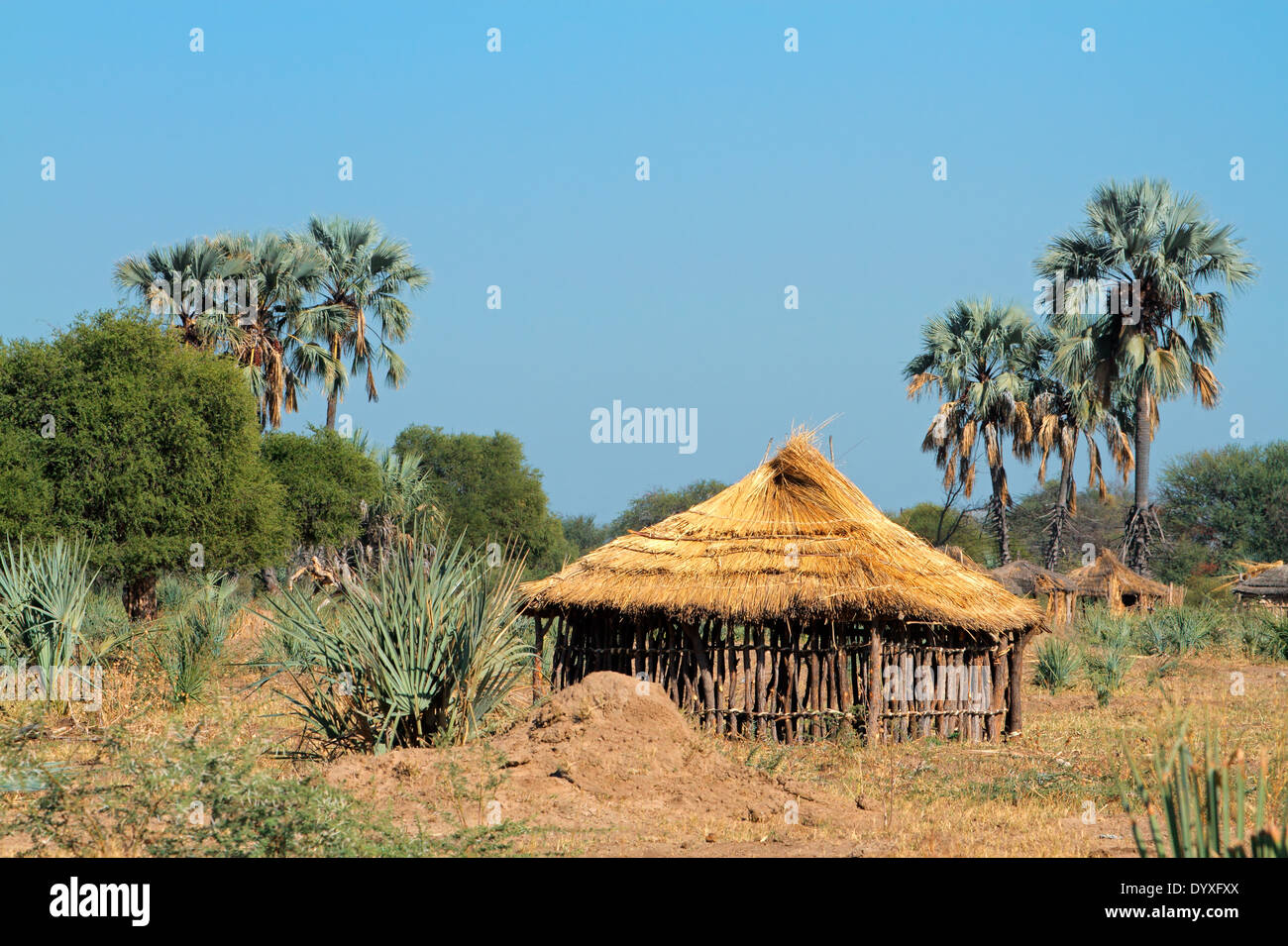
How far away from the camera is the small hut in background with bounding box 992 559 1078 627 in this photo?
1199 inches

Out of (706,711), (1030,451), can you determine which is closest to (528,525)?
(1030,451)

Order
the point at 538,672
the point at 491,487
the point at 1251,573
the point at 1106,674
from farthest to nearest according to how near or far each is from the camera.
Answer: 1. the point at 491,487
2. the point at 1251,573
3. the point at 1106,674
4. the point at 538,672

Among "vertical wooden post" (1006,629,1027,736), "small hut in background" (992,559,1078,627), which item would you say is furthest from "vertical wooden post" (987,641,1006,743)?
"small hut in background" (992,559,1078,627)

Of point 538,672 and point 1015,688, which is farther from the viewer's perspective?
point 1015,688

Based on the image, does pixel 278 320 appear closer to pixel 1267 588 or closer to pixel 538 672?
pixel 538 672

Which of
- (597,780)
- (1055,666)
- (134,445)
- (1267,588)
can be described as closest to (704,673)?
(597,780)

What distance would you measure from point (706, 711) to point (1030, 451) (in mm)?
22767

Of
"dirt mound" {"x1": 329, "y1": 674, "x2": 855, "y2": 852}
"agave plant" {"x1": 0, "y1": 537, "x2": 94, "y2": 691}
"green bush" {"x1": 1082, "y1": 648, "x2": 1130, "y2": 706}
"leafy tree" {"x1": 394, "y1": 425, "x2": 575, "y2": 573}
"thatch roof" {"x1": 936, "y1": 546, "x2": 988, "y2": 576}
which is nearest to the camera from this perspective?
"dirt mound" {"x1": 329, "y1": 674, "x2": 855, "y2": 852}

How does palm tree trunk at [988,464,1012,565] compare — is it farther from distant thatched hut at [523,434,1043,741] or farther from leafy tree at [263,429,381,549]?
distant thatched hut at [523,434,1043,741]

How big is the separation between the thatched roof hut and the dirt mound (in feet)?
85.2

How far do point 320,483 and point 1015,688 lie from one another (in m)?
18.5

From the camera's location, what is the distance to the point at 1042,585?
30.6 metres
